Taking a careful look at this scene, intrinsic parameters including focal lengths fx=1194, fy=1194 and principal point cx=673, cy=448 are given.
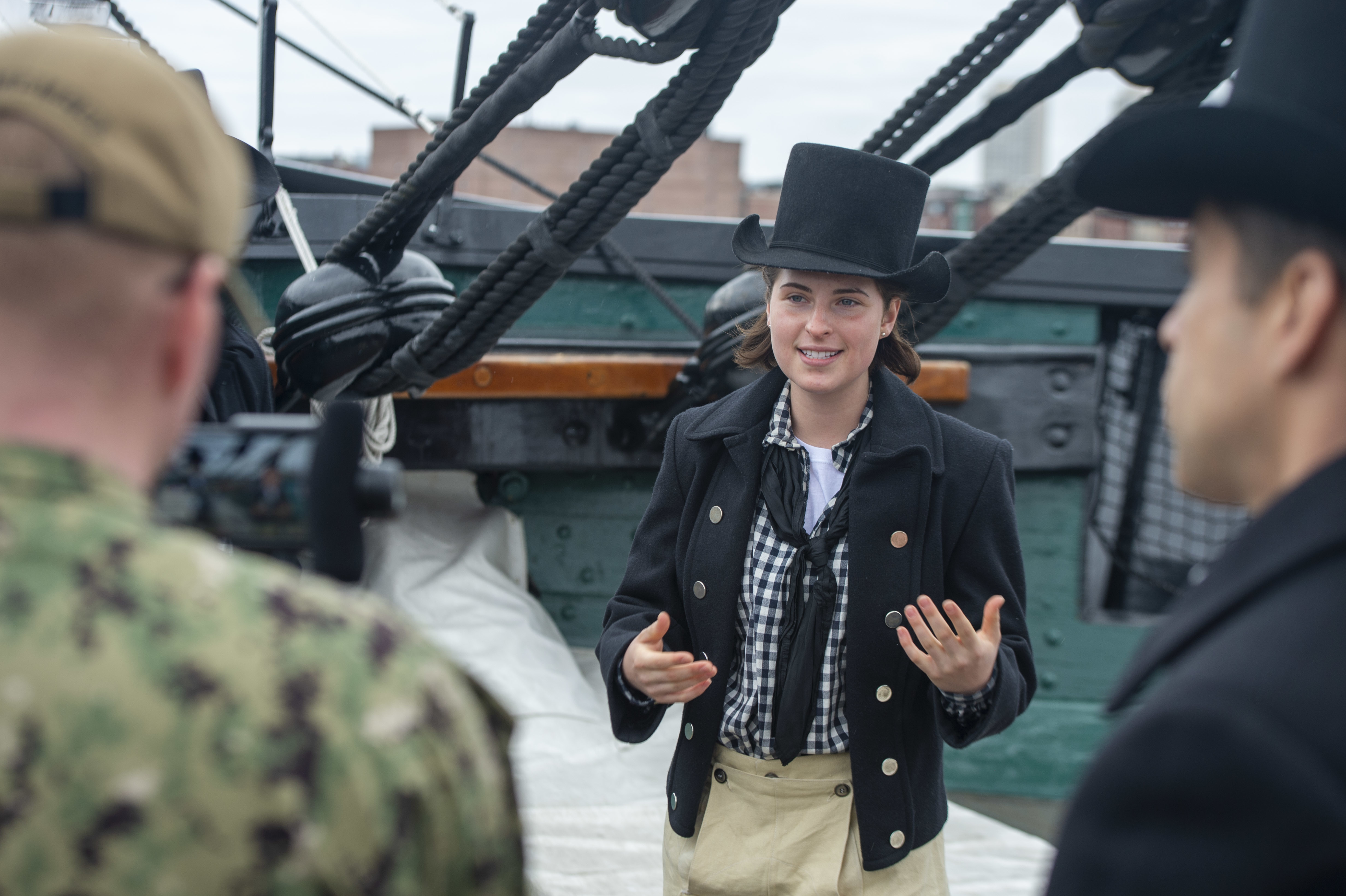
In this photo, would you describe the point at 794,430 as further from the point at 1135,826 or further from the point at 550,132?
the point at 550,132

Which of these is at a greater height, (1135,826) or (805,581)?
(1135,826)

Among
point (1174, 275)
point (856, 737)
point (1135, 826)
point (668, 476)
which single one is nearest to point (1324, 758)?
point (1135, 826)

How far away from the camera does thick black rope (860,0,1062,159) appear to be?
138 inches

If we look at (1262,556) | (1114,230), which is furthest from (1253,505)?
(1114,230)

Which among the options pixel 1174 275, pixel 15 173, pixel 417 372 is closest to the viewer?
pixel 15 173

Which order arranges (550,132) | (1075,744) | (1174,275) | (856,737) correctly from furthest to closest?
(550,132), (1174,275), (1075,744), (856,737)

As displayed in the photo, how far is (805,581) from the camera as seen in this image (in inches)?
79.4

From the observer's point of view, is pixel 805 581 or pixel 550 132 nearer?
pixel 805 581

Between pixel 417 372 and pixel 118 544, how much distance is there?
2.73 m

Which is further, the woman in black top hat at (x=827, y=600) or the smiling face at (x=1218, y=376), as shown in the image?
the woman in black top hat at (x=827, y=600)

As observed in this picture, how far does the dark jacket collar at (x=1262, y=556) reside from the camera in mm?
899

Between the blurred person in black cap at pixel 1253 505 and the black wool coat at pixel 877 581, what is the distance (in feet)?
2.97

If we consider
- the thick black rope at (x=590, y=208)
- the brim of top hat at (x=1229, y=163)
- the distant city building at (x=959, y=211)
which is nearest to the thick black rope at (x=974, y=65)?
the thick black rope at (x=590, y=208)

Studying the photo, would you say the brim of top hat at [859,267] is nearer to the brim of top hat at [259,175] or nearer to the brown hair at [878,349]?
the brown hair at [878,349]
